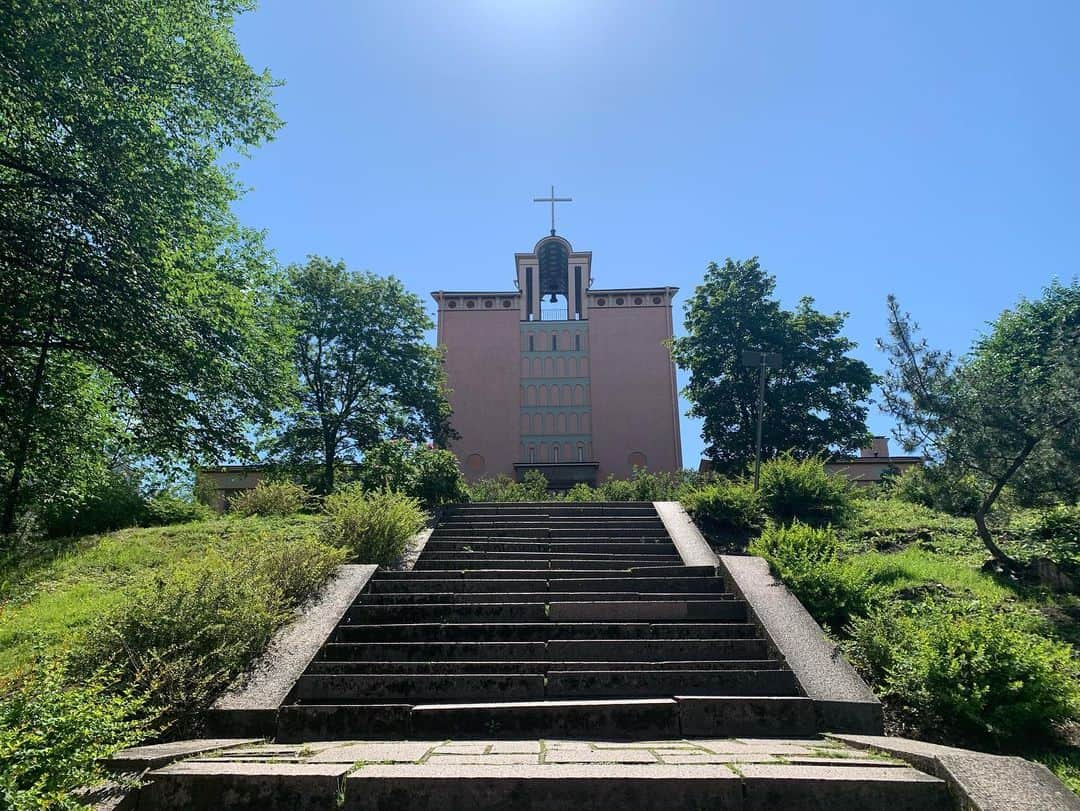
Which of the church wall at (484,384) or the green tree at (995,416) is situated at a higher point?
the church wall at (484,384)

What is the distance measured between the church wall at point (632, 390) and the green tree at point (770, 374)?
9.18 m

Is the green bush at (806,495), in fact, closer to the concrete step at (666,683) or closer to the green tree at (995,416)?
the green tree at (995,416)

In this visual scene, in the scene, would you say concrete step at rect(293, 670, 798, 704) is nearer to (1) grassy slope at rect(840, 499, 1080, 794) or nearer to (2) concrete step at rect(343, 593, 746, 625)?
(2) concrete step at rect(343, 593, 746, 625)

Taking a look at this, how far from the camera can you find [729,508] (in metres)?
10.6

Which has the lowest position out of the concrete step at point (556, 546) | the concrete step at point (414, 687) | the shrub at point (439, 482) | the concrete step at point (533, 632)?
the concrete step at point (414, 687)

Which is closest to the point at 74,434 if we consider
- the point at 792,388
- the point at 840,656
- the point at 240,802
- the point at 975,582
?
the point at 240,802

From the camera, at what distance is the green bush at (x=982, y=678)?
13.6ft

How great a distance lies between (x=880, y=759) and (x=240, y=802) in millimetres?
3422

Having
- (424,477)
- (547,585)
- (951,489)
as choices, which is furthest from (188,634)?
(951,489)

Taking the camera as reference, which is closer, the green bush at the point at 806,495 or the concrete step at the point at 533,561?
the concrete step at the point at 533,561

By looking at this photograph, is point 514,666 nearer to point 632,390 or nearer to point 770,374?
point 770,374

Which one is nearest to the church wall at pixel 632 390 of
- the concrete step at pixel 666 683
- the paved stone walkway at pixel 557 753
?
the concrete step at pixel 666 683

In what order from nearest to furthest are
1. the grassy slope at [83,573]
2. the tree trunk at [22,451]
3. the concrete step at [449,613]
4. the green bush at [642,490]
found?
the grassy slope at [83,573]
the concrete step at [449,613]
the tree trunk at [22,451]
the green bush at [642,490]

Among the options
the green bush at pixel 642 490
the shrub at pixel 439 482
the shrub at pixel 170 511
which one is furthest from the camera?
the green bush at pixel 642 490
